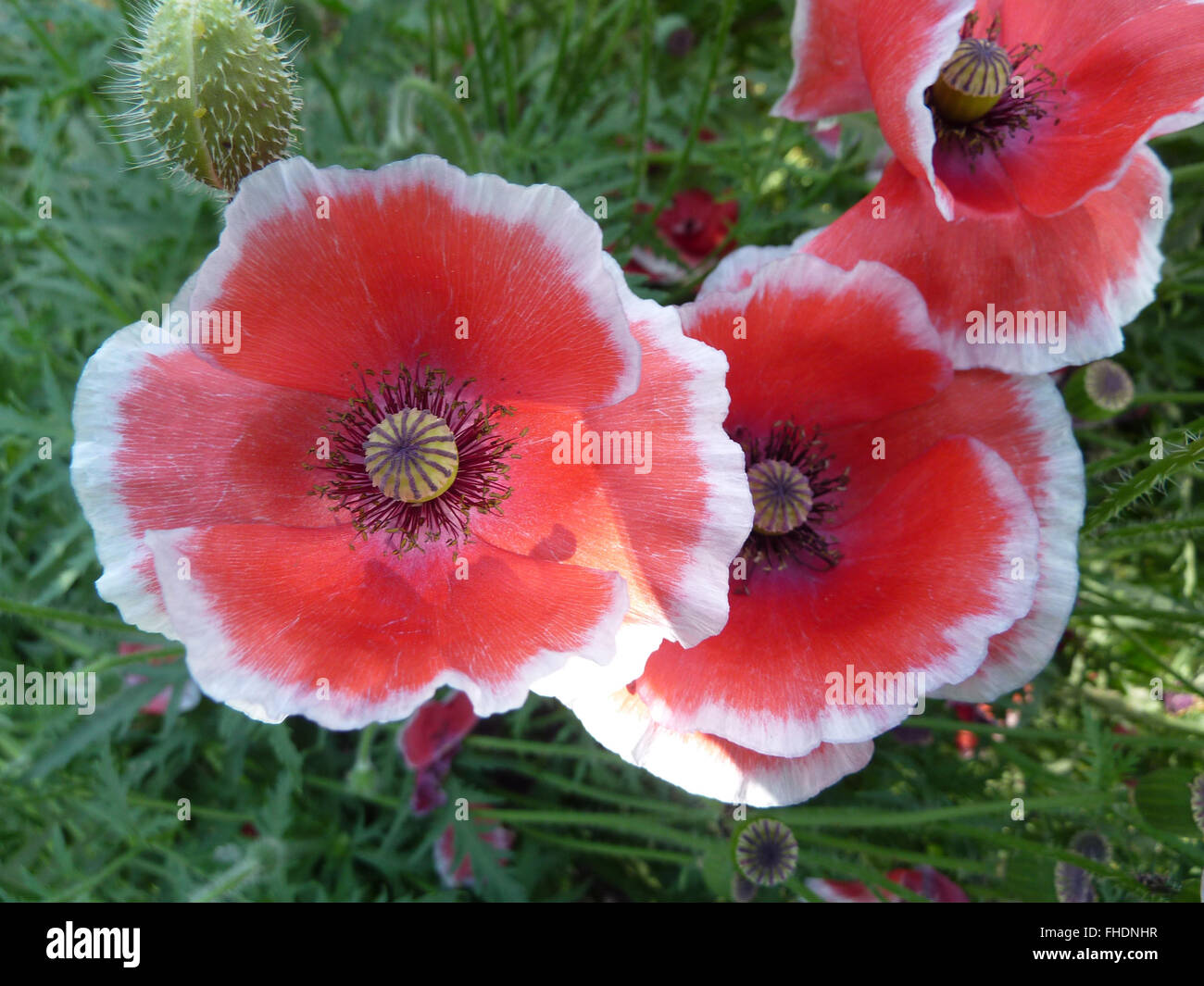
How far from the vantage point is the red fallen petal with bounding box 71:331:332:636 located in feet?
5.12

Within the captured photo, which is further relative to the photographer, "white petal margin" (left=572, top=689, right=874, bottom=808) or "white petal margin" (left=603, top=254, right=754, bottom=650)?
"white petal margin" (left=572, top=689, right=874, bottom=808)

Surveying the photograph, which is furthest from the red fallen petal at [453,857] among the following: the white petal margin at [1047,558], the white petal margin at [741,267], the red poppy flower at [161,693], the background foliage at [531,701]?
the white petal margin at [741,267]

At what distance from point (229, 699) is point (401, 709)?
0.27 meters

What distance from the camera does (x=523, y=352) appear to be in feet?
5.64

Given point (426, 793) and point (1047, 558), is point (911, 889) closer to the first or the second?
point (1047, 558)

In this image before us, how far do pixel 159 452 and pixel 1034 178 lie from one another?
1871 mm

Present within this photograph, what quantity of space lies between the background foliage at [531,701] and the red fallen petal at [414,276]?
71cm

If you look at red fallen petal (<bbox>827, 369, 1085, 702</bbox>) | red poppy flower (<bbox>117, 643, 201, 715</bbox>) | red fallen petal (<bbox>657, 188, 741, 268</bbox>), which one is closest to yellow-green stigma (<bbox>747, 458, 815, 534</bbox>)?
red fallen petal (<bbox>827, 369, 1085, 702</bbox>)

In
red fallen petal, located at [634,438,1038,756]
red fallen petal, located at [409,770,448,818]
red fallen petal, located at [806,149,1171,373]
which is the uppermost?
red fallen petal, located at [806,149,1171,373]

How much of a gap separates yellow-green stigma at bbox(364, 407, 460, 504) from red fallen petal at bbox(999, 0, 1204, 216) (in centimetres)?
131

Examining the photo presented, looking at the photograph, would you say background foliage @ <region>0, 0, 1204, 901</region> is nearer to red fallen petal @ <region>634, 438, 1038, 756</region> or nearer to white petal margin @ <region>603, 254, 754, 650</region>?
red fallen petal @ <region>634, 438, 1038, 756</region>

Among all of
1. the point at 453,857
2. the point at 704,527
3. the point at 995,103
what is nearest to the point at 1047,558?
the point at 704,527
